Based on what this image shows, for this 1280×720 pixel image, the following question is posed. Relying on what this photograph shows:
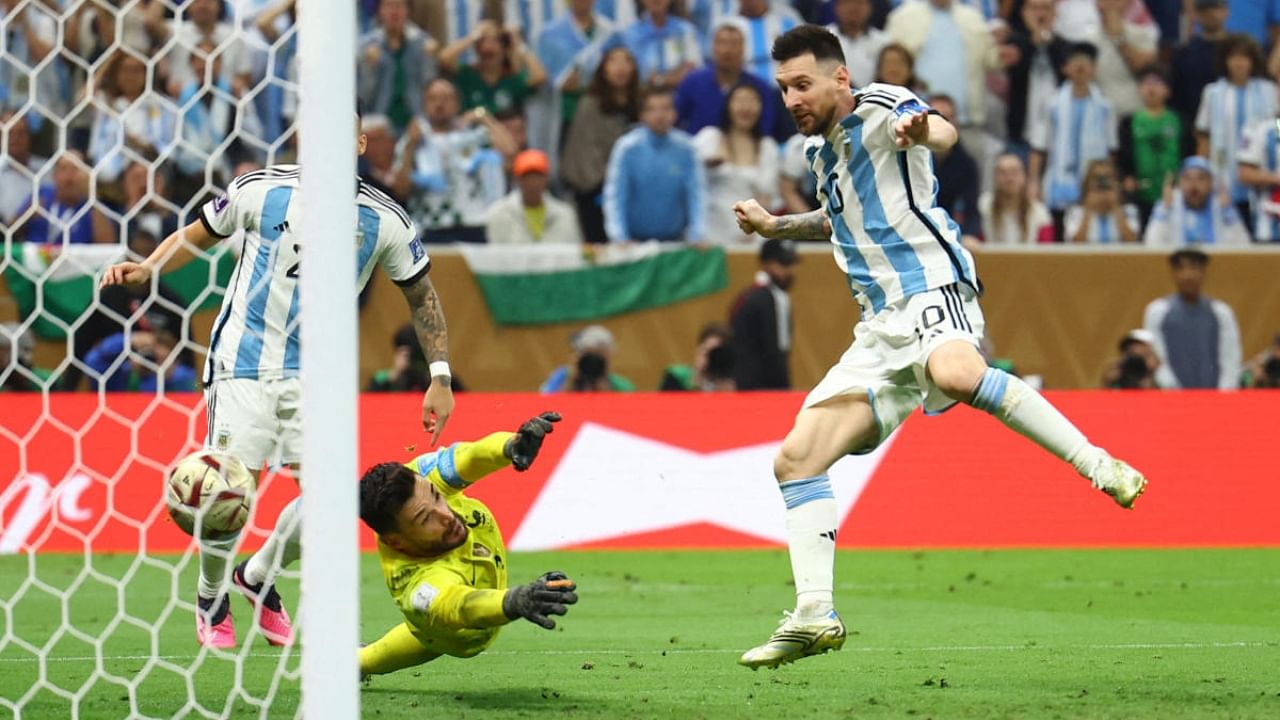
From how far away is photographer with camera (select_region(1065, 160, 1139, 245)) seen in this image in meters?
14.5

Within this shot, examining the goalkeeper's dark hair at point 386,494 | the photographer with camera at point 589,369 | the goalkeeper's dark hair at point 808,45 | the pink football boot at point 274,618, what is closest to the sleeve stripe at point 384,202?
the goalkeeper's dark hair at point 386,494

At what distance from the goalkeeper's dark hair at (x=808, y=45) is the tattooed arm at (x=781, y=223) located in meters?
0.56

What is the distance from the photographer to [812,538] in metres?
6.19

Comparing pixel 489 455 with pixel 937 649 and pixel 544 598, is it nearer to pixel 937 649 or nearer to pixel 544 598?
pixel 544 598

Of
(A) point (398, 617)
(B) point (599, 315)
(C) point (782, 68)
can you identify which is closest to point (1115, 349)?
(B) point (599, 315)

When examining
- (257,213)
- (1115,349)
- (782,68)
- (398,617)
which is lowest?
(398,617)

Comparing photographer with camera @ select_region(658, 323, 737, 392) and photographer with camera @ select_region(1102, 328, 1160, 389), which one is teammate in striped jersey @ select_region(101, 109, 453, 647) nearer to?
photographer with camera @ select_region(658, 323, 737, 392)

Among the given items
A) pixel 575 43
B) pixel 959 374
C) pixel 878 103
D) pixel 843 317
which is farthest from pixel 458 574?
pixel 575 43

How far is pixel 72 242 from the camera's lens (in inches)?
514

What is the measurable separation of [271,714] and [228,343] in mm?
1983

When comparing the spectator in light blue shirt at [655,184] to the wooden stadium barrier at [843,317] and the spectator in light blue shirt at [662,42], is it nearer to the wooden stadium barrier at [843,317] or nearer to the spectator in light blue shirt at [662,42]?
the wooden stadium barrier at [843,317]

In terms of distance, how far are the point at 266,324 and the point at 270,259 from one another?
35 centimetres

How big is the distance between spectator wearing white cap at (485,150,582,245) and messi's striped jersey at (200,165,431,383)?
6.46 meters

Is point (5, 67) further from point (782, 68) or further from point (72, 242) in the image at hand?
point (782, 68)
